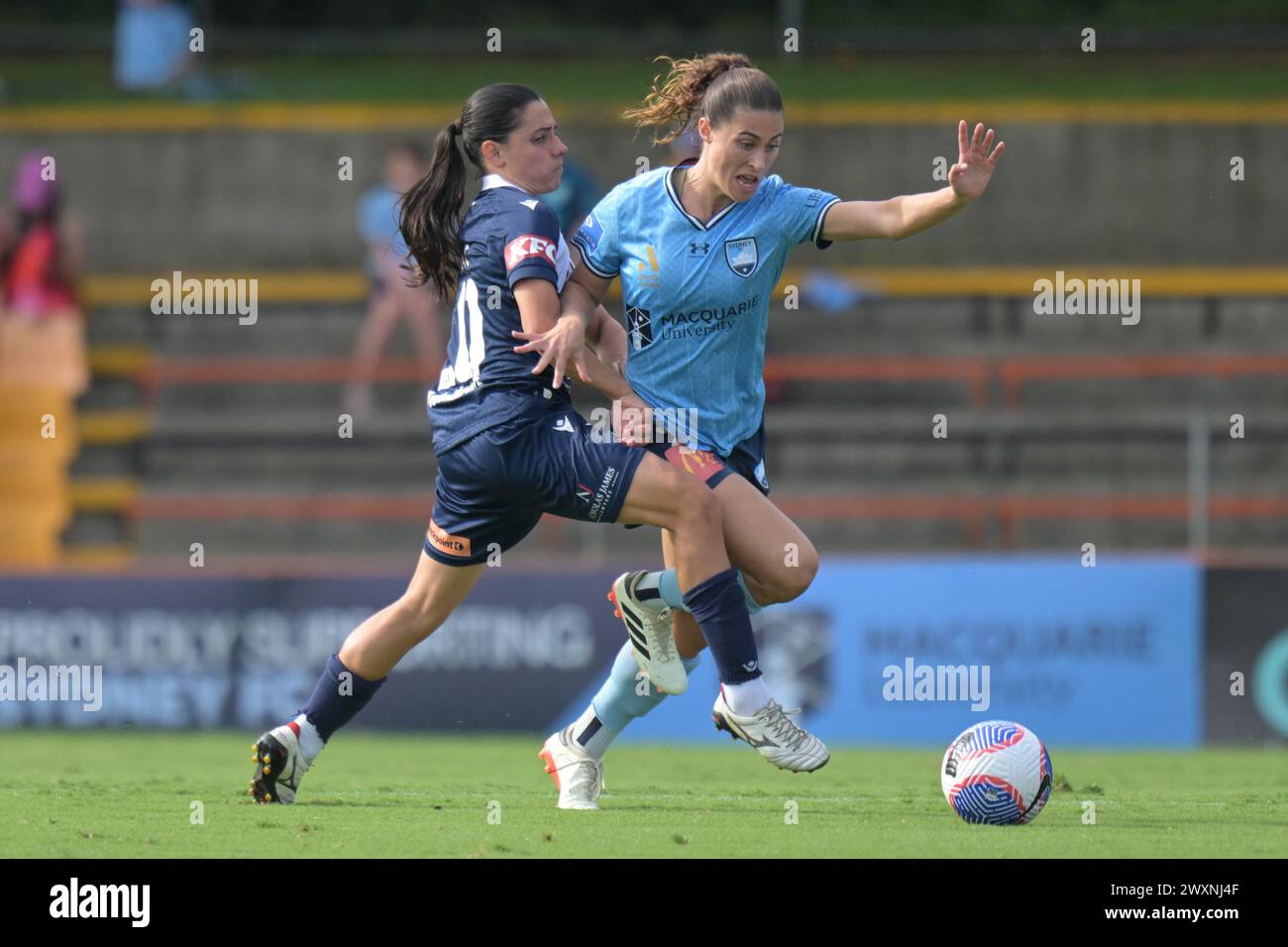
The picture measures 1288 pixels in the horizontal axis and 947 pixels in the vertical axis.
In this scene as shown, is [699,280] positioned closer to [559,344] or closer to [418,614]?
[559,344]

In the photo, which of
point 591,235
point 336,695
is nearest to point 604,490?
point 591,235

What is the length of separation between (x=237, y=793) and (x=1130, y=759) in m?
4.84

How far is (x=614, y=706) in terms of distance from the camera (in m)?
6.92

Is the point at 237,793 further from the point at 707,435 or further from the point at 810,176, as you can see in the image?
the point at 810,176

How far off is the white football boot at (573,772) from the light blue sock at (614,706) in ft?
0.13

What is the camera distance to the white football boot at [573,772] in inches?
269

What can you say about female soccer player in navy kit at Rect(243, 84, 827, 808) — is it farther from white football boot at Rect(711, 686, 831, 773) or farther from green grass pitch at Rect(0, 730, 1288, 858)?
green grass pitch at Rect(0, 730, 1288, 858)

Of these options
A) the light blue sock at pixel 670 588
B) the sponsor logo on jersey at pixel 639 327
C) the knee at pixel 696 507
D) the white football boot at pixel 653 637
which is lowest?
the white football boot at pixel 653 637

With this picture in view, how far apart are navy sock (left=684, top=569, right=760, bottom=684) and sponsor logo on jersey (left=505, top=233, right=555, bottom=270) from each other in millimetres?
1165

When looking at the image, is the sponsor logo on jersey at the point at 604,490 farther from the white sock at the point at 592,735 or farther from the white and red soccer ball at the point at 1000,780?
the white and red soccer ball at the point at 1000,780

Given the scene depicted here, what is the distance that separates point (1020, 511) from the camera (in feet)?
43.7

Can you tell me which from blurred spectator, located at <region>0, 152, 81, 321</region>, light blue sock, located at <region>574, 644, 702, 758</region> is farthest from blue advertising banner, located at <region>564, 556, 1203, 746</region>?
blurred spectator, located at <region>0, 152, 81, 321</region>

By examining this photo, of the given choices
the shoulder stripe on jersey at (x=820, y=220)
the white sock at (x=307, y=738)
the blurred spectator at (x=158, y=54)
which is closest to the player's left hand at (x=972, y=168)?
the shoulder stripe on jersey at (x=820, y=220)

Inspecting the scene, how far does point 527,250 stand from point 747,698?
5.27 feet
